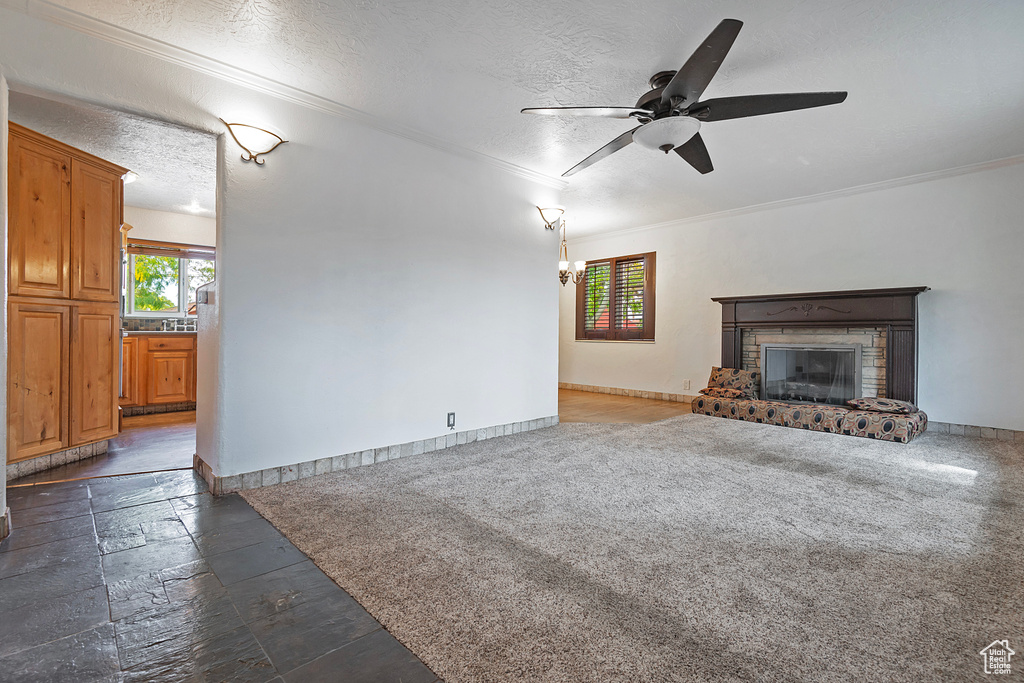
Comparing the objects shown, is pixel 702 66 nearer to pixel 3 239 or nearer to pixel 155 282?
pixel 3 239

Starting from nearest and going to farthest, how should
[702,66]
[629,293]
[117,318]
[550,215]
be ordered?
1. [702,66]
2. [117,318]
3. [550,215]
4. [629,293]

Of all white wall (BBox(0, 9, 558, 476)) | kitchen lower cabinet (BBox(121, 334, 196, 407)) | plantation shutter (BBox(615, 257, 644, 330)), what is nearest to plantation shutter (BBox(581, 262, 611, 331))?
plantation shutter (BBox(615, 257, 644, 330))

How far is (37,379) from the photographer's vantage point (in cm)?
318

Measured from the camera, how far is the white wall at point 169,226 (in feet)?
18.1

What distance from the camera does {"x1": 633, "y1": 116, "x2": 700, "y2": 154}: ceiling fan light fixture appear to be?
2.60 metres

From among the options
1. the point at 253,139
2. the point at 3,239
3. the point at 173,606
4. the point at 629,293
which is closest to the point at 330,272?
the point at 253,139

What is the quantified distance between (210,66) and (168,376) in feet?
14.2

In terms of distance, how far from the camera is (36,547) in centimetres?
214

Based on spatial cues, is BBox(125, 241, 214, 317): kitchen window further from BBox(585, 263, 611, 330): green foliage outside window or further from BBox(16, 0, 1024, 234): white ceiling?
BBox(585, 263, 611, 330): green foliage outside window

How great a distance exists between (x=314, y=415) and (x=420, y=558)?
5.40 ft

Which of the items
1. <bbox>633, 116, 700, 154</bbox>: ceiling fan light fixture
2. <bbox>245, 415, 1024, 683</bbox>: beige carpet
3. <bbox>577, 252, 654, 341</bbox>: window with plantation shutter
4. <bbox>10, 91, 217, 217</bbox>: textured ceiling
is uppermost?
<bbox>10, 91, 217, 217</bbox>: textured ceiling

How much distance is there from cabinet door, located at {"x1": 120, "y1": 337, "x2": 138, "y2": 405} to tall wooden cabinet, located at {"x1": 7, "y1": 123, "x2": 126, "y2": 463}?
1915 millimetres

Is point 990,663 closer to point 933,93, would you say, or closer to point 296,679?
point 296,679

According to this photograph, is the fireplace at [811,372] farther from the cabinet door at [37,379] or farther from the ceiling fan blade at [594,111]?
the cabinet door at [37,379]
